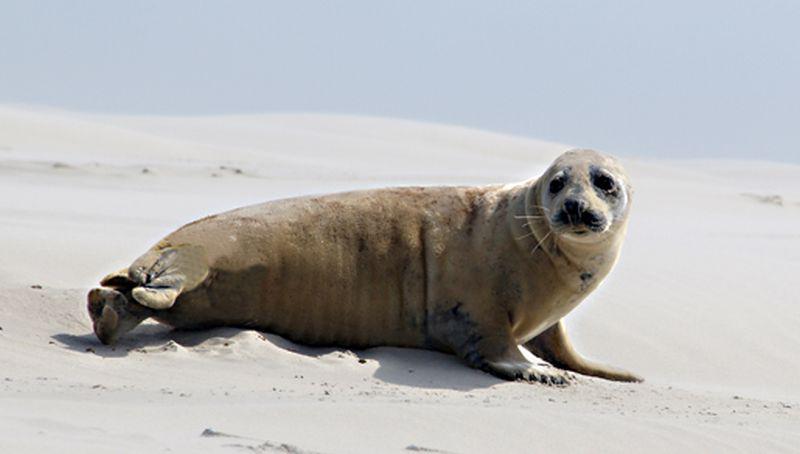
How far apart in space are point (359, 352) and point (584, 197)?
1.05 m

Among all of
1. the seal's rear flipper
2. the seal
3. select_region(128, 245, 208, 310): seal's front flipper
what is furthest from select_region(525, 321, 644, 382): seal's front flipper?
the seal's rear flipper

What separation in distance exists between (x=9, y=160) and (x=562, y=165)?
35.4 ft

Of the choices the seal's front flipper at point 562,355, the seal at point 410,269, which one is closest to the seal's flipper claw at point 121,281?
the seal at point 410,269

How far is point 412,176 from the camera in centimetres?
1947

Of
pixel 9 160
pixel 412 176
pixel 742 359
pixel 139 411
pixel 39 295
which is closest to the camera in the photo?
pixel 139 411

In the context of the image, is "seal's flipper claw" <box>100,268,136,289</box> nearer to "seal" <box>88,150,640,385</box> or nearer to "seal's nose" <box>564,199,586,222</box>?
"seal" <box>88,150,640,385</box>

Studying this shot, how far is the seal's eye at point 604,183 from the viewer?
20.9 ft

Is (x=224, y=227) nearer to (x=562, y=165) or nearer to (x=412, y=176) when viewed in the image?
(x=562, y=165)

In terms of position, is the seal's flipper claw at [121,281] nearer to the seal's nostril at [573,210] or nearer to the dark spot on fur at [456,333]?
the dark spot on fur at [456,333]

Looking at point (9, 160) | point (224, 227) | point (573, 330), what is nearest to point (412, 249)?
point (224, 227)

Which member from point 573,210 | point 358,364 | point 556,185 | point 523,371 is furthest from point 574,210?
point 358,364

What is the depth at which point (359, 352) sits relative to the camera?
21.0 ft

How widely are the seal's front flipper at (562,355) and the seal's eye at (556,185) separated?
2.15 feet

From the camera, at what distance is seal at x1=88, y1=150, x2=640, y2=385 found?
626 centimetres
